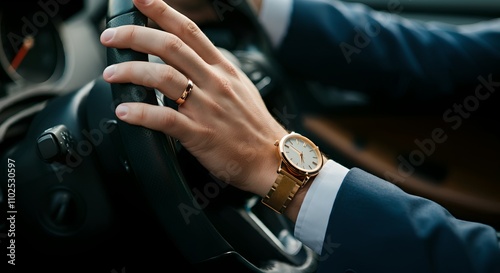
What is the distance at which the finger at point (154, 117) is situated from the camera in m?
0.57

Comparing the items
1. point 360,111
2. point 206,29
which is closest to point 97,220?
point 206,29

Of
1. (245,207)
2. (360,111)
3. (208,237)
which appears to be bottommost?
(360,111)

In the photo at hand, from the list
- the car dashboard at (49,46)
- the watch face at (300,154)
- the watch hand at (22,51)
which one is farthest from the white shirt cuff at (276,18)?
the watch face at (300,154)

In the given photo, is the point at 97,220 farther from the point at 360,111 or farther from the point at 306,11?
the point at 360,111

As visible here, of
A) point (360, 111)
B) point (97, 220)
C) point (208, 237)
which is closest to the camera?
point (208, 237)

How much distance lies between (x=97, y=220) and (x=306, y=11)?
75cm

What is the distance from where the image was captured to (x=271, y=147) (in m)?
0.70

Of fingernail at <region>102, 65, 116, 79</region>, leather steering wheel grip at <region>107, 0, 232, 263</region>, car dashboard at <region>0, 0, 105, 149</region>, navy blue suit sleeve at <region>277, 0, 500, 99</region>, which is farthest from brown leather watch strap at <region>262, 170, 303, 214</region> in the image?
navy blue suit sleeve at <region>277, 0, 500, 99</region>

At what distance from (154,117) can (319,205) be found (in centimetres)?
23

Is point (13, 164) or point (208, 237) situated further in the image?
point (13, 164)

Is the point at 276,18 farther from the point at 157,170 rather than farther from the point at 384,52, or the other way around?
the point at 157,170

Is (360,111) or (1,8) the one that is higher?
(1,8)

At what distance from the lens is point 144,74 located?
0.58 metres

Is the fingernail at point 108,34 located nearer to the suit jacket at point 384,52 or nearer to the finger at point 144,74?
the finger at point 144,74
